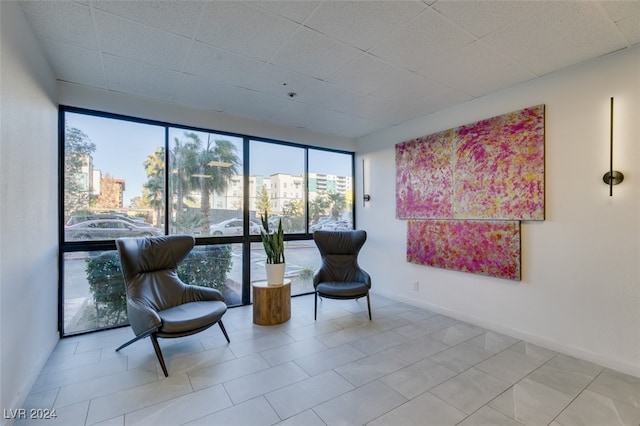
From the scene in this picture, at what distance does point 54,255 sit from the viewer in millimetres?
2990

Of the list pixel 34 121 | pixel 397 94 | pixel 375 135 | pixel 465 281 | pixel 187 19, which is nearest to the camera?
pixel 187 19

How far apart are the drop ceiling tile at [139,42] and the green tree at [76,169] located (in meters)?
1.27

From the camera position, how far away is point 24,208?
2131mm

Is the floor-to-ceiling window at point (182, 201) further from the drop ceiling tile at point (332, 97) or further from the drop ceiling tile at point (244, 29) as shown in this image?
the drop ceiling tile at point (244, 29)

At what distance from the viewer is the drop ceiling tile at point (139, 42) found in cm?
216

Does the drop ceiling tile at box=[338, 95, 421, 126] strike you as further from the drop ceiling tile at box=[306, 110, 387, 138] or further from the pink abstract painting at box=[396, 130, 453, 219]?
the pink abstract painting at box=[396, 130, 453, 219]

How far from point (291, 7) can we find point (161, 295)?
2866mm

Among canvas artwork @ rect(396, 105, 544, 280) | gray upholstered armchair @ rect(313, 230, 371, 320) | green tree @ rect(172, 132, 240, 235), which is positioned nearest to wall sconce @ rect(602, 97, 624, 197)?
canvas artwork @ rect(396, 105, 544, 280)

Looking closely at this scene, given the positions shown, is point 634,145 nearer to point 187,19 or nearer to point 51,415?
point 187,19

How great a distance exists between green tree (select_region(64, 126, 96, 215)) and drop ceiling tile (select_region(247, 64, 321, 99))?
77.9 inches

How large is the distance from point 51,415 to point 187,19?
9.35 ft

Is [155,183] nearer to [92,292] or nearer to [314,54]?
[92,292]

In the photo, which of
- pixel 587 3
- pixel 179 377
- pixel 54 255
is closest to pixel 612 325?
pixel 587 3

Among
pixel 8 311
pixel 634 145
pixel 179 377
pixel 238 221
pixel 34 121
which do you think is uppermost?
pixel 34 121
